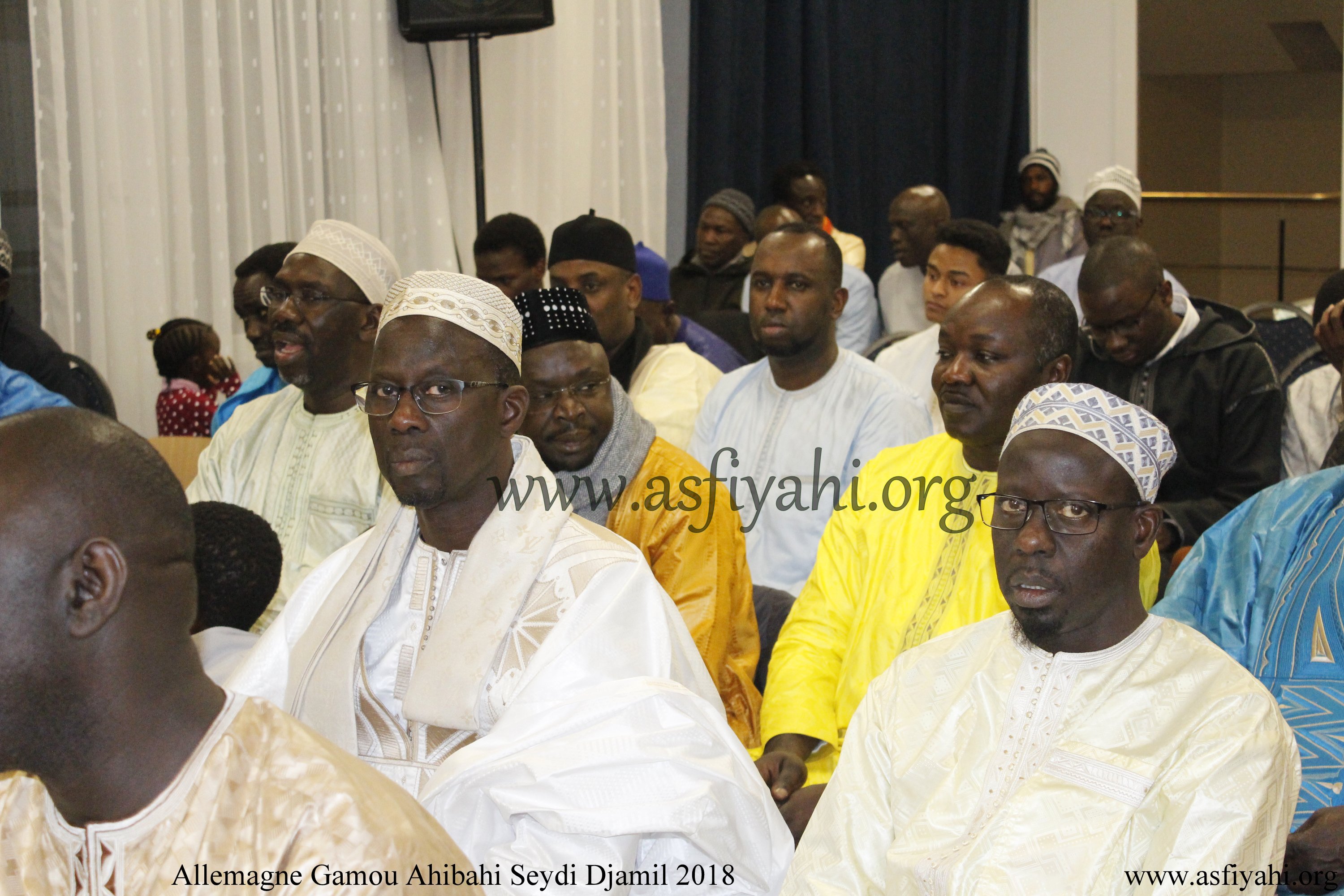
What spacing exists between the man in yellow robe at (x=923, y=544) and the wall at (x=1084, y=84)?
5.99m

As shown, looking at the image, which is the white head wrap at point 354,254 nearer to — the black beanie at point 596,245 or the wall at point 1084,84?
the black beanie at point 596,245

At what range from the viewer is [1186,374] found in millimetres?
3898

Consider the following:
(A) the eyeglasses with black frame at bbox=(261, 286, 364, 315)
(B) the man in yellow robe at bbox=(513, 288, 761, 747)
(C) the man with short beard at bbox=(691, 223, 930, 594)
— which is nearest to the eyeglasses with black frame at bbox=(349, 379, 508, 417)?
(B) the man in yellow robe at bbox=(513, 288, 761, 747)

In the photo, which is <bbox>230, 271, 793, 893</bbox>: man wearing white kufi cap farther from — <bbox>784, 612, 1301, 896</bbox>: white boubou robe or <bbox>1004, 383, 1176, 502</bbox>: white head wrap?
<bbox>1004, 383, 1176, 502</bbox>: white head wrap

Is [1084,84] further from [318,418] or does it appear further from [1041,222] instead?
[318,418]

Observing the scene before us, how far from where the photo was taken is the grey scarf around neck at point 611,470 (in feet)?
10.5

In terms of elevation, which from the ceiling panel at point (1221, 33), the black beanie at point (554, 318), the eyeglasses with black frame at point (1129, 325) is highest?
the ceiling panel at point (1221, 33)

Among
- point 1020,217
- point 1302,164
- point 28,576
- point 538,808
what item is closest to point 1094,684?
point 538,808

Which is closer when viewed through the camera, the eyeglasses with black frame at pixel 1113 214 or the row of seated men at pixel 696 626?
the row of seated men at pixel 696 626

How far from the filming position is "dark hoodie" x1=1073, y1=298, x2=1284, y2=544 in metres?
3.73

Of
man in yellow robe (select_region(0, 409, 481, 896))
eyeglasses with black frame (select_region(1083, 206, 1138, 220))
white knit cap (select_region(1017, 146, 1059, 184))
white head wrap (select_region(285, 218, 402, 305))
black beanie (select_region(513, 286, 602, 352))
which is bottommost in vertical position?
man in yellow robe (select_region(0, 409, 481, 896))

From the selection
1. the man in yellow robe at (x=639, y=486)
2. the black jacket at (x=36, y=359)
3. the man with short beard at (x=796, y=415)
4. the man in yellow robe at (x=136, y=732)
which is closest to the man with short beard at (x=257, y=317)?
the black jacket at (x=36, y=359)

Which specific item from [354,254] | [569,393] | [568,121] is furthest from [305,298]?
[568,121]

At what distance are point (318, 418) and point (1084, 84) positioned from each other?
6.59 meters
